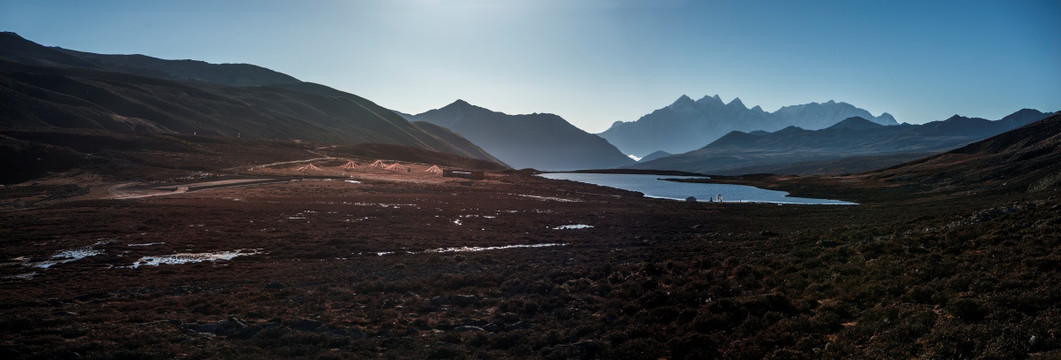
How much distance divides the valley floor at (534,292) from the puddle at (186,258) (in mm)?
331

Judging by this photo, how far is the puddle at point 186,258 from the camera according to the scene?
3592 centimetres

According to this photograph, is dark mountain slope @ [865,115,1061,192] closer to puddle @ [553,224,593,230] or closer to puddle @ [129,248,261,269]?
puddle @ [553,224,593,230]

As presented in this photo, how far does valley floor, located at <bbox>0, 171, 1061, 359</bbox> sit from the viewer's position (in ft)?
54.0

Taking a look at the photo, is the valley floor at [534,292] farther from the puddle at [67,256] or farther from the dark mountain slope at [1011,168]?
the dark mountain slope at [1011,168]

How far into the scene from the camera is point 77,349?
17422 millimetres

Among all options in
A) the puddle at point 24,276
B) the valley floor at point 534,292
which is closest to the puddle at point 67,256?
the valley floor at point 534,292

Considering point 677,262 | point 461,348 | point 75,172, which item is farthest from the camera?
point 75,172

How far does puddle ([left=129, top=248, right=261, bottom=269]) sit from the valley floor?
331 millimetres

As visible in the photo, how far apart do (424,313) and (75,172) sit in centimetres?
12105

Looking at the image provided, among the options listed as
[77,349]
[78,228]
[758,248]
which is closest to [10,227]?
[78,228]

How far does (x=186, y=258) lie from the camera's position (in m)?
37.9

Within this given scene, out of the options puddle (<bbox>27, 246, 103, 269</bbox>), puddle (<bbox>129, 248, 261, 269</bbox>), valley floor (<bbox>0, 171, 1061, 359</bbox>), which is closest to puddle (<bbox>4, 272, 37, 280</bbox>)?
valley floor (<bbox>0, 171, 1061, 359</bbox>)

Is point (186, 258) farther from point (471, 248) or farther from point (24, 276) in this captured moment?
point (471, 248)

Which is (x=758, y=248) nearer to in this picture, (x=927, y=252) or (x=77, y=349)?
(x=927, y=252)
